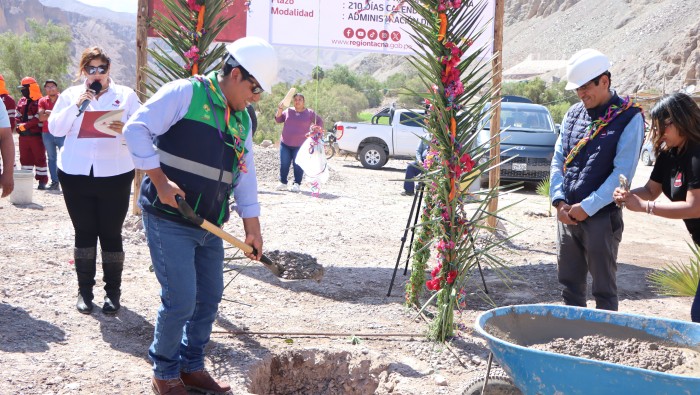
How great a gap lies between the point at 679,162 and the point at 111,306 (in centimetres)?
398

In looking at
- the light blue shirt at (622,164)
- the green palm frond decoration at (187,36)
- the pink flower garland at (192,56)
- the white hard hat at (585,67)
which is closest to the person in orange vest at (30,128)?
the green palm frond decoration at (187,36)

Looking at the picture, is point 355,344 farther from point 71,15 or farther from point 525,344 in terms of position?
point 71,15

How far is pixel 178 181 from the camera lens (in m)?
3.75

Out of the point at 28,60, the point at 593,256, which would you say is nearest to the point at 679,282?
the point at 593,256

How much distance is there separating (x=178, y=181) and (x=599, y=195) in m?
2.57

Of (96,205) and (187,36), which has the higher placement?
(187,36)

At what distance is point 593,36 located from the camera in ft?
251

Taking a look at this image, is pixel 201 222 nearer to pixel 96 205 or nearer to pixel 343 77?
pixel 96 205

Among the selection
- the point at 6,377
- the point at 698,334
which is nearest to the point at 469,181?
the point at 698,334

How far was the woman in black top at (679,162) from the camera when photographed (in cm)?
402

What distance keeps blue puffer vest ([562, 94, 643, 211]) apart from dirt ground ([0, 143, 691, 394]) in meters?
0.50

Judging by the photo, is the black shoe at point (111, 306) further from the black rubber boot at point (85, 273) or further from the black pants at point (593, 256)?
the black pants at point (593, 256)

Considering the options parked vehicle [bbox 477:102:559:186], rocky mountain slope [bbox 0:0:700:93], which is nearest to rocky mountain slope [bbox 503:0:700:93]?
rocky mountain slope [bbox 0:0:700:93]

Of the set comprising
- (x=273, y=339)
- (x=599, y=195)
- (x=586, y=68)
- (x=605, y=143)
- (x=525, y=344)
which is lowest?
(x=273, y=339)
